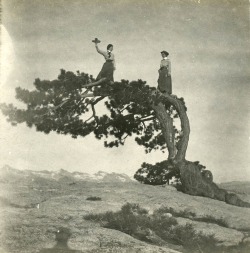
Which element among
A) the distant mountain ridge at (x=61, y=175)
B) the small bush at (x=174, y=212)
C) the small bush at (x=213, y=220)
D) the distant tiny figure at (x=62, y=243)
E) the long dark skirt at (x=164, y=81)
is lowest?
the distant tiny figure at (x=62, y=243)

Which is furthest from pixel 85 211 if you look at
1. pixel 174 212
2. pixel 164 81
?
pixel 164 81

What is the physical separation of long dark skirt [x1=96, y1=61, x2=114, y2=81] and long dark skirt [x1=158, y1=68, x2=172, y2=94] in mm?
689

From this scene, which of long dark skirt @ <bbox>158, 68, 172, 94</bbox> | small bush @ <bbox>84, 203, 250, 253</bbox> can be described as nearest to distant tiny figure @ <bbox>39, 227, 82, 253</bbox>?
small bush @ <bbox>84, 203, 250, 253</bbox>

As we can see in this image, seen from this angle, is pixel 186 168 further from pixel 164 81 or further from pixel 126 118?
pixel 164 81

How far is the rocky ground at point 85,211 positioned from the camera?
4.83 meters

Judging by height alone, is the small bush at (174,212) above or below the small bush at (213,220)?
above

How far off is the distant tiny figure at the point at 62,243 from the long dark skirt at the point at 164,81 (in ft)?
7.73

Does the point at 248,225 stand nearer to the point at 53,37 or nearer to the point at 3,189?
the point at 3,189

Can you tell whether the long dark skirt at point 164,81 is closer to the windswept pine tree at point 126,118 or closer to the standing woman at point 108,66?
the windswept pine tree at point 126,118

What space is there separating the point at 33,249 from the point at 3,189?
876mm

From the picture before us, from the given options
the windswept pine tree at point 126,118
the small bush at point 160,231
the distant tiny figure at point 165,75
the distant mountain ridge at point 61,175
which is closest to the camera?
the small bush at point 160,231

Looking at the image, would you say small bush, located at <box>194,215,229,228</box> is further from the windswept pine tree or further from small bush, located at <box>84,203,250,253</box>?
the windswept pine tree

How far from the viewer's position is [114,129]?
5922 mm

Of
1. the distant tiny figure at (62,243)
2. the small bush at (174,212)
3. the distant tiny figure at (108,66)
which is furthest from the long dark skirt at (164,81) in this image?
the distant tiny figure at (62,243)
